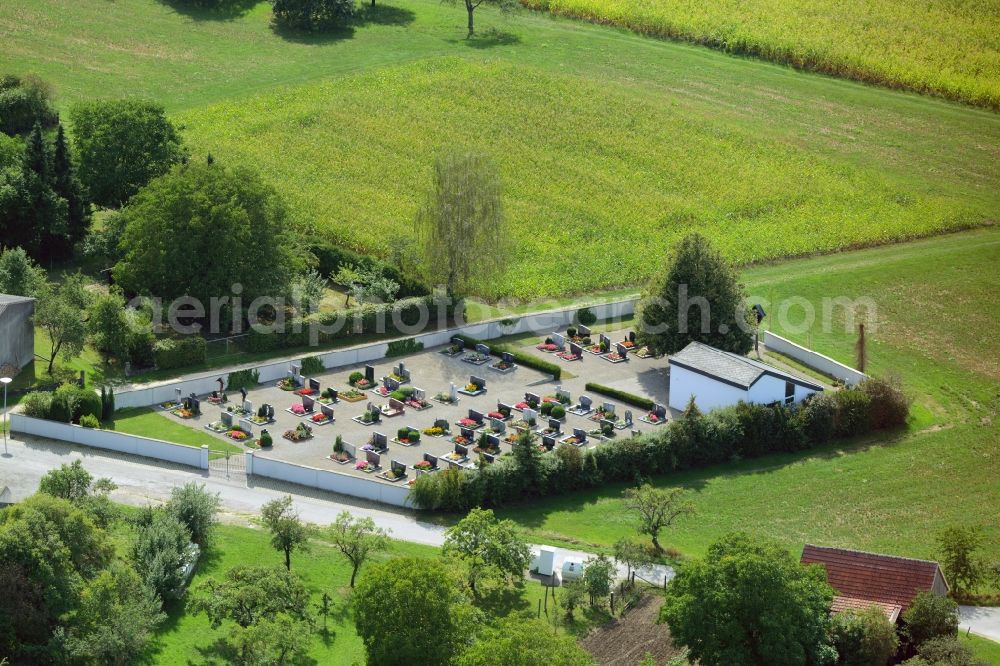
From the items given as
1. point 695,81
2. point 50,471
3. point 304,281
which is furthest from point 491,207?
point 695,81

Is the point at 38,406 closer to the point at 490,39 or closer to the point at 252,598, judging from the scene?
the point at 252,598

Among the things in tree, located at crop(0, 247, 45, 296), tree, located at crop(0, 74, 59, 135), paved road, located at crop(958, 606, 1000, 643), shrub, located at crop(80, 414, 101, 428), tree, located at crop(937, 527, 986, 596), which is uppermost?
tree, located at crop(0, 74, 59, 135)

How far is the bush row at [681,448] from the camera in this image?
62.0 metres

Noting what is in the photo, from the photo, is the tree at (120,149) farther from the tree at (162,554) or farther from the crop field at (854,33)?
the crop field at (854,33)

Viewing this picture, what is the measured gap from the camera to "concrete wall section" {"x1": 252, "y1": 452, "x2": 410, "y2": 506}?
61906mm

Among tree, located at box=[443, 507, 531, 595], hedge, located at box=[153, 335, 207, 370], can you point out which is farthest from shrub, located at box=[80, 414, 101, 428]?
tree, located at box=[443, 507, 531, 595]

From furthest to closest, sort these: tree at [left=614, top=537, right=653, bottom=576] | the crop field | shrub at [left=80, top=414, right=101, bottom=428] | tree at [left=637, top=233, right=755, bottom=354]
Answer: the crop field
tree at [left=637, top=233, right=755, bottom=354]
shrub at [left=80, top=414, right=101, bottom=428]
tree at [left=614, top=537, right=653, bottom=576]

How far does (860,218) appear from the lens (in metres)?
98.0

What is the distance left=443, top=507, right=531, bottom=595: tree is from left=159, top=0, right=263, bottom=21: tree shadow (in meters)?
84.7

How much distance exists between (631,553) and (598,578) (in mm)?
1962

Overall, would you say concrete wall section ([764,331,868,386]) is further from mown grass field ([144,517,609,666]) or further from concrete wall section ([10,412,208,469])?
concrete wall section ([10,412,208,469])

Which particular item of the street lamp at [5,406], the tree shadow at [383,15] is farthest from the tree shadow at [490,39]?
the street lamp at [5,406]

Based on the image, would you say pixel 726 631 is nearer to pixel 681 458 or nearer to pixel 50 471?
pixel 681 458

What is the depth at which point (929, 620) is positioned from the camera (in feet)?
170
